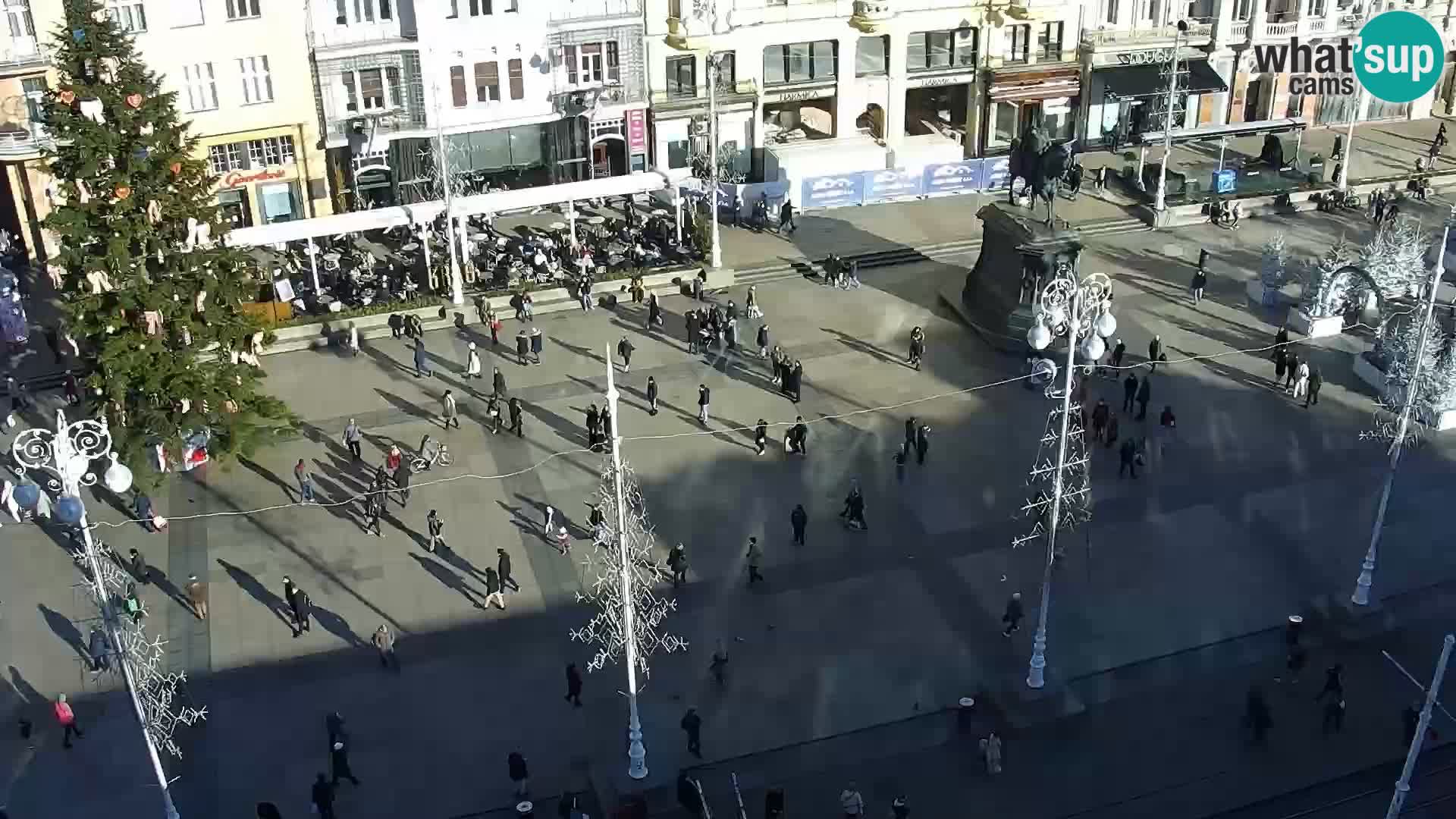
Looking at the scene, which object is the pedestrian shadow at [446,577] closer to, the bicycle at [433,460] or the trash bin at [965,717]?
the bicycle at [433,460]

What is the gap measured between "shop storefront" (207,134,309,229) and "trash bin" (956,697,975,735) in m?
31.8

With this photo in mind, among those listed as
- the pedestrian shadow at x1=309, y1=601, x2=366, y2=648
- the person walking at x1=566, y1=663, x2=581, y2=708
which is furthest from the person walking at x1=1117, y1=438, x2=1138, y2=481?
the pedestrian shadow at x1=309, y1=601, x2=366, y2=648

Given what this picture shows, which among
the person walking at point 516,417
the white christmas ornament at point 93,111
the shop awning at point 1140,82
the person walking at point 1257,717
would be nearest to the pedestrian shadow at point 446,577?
the person walking at point 516,417

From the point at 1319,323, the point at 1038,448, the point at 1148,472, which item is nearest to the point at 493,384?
the point at 1038,448

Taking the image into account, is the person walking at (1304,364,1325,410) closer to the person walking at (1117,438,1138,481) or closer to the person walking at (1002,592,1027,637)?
the person walking at (1117,438,1138,481)

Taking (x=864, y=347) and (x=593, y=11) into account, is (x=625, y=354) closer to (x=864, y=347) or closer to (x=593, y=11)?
(x=864, y=347)

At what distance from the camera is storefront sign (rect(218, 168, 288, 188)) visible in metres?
47.4

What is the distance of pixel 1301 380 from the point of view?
123 ft

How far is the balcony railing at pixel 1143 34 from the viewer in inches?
2192

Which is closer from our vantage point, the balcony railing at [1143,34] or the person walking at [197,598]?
the person walking at [197,598]

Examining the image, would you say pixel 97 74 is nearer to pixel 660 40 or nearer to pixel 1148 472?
pixel 660 40

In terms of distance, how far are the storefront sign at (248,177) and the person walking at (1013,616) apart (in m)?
31.6

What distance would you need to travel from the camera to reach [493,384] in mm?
37906

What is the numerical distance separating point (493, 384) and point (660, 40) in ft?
62.6
